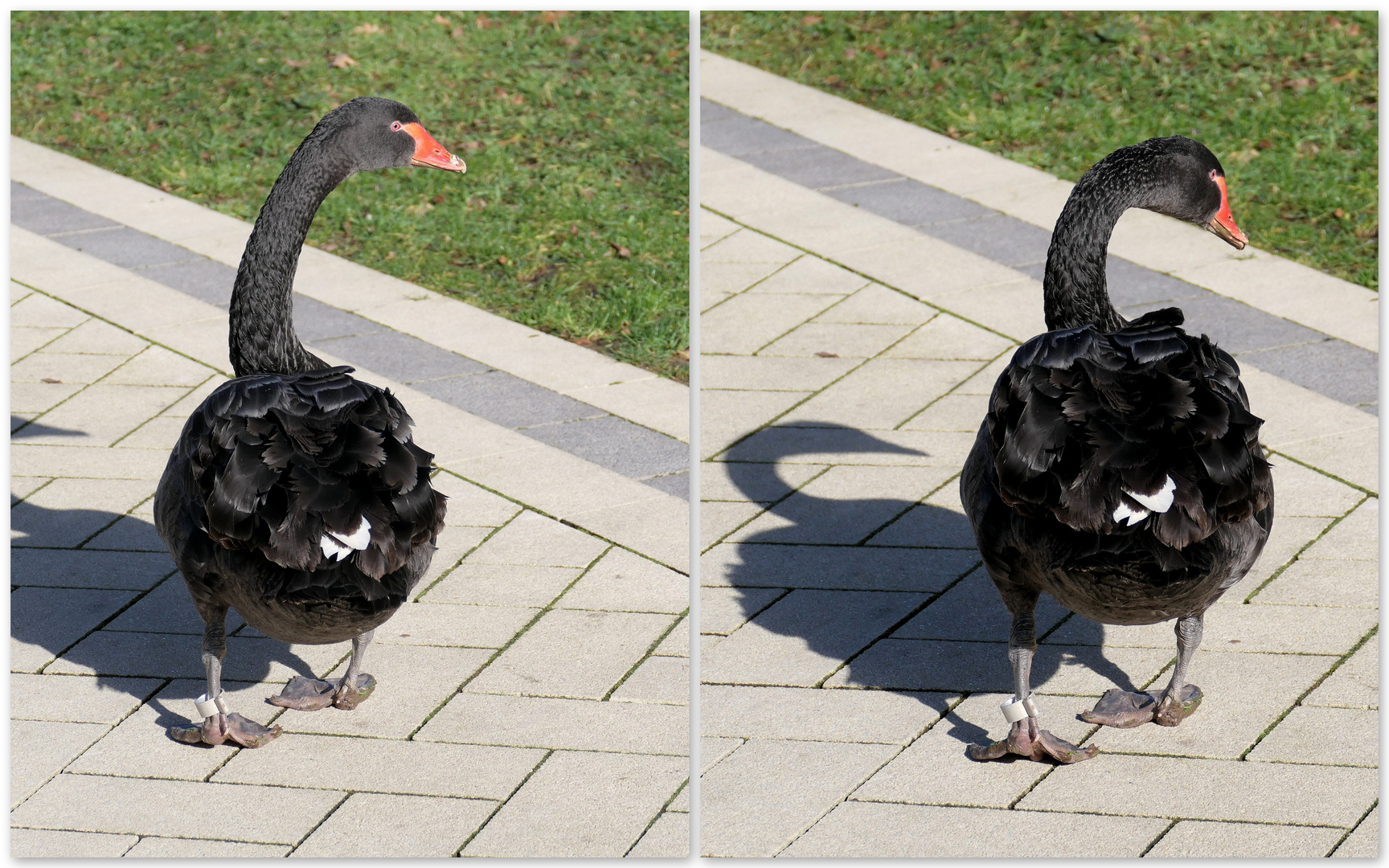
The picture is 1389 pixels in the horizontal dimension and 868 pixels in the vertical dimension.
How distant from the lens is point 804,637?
174 inches

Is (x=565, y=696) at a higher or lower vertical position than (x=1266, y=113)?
lower

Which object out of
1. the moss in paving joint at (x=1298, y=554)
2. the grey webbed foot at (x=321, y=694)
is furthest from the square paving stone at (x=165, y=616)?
the moss in paving joint at (x=1298, y=554)

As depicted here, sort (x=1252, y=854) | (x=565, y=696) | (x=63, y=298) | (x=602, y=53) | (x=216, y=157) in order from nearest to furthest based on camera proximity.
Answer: (x=1252, y=854) < (x=565, y=696) < (x=63, y=298) < (x=216, y=157) < (x=602, y=53)

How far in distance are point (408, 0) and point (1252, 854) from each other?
23.9 feet

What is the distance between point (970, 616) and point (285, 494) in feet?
7.34

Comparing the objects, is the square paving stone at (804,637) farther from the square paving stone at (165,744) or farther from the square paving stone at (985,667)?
the square paving stone at (165,744)

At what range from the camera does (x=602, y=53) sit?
866 cm

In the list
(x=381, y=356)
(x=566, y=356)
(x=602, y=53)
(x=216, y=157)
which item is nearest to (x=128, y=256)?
(x=216, y=157)

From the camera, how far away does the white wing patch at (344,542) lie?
3.21m

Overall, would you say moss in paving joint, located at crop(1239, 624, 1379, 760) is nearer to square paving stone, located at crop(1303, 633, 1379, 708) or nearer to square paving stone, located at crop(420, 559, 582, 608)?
square paving stone, located at crop(1303, 633, 1379, 708)

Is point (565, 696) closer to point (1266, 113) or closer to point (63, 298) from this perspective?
point (63, 298)

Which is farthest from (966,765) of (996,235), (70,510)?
(996,235)

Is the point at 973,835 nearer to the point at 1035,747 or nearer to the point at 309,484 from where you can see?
the point at 1035,747

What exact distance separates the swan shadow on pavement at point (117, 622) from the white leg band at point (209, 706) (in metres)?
0.22
